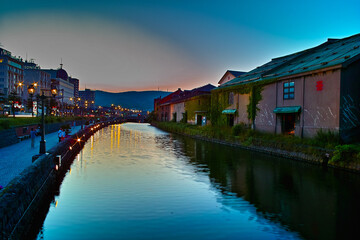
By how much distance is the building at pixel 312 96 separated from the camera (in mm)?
21172

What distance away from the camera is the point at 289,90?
26969 millimetres

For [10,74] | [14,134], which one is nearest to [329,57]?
[14,134]

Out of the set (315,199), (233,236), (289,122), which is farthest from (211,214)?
(289,122)

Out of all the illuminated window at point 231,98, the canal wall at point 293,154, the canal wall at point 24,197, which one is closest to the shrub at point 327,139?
the canal wall at point 293,154

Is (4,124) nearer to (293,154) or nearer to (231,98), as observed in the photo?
(293,154)

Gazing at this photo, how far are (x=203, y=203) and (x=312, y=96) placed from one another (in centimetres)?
1687

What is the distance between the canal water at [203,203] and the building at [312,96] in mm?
4990

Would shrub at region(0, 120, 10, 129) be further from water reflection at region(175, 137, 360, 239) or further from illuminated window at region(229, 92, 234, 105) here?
illuminated window at region(229, 92, 234, 105)

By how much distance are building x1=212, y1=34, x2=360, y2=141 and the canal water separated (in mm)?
4990

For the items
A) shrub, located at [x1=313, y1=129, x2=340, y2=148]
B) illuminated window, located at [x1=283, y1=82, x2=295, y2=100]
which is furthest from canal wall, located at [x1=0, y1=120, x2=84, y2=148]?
illuminated window, located at [x1=283, y1=82, x2=295, y2=100]

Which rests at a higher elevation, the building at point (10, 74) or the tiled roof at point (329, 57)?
the building at point (10, 74)

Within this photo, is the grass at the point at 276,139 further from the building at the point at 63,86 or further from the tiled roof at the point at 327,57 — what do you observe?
the building at the point at 63,86

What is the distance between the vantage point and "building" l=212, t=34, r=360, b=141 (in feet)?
69.5

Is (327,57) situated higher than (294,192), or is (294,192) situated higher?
(327,57)
